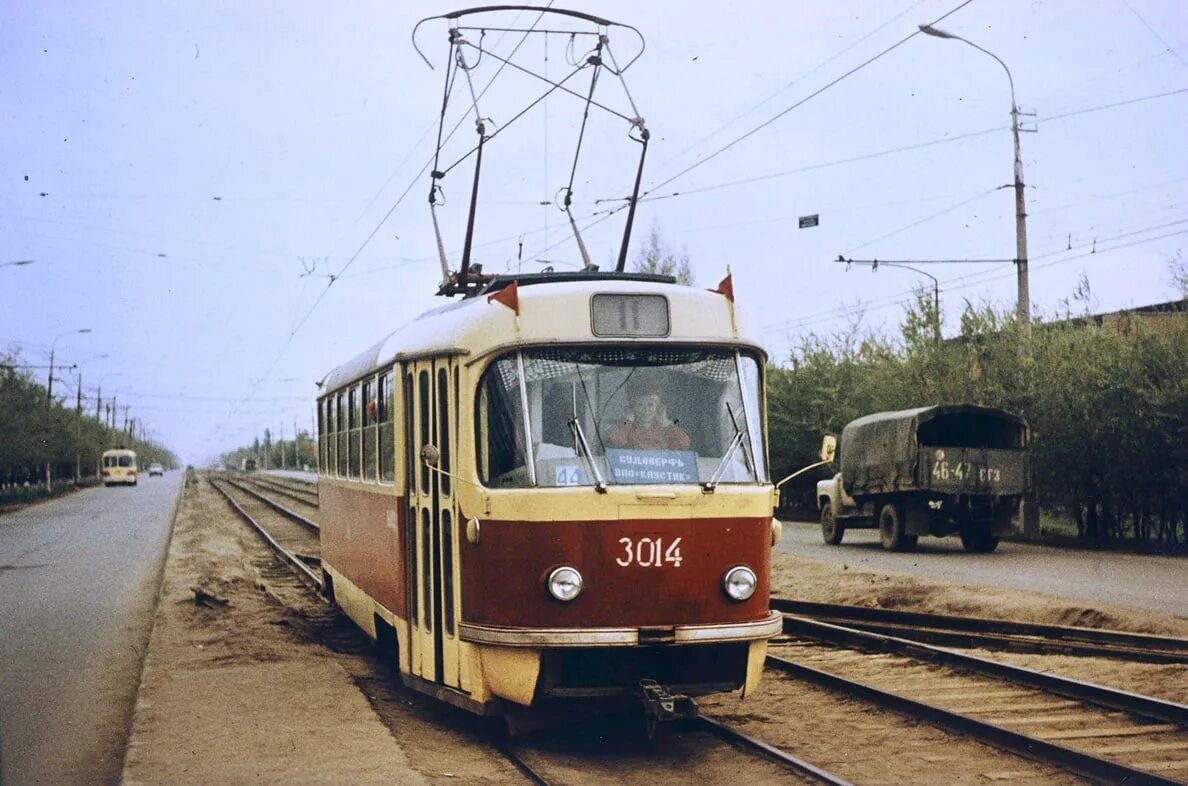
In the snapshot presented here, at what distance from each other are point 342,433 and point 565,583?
581cm

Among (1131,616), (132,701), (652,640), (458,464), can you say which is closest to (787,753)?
(652,640)

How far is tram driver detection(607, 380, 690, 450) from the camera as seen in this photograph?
7781mm

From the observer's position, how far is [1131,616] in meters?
14.5

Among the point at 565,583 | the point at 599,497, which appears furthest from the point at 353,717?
the point at 599,497

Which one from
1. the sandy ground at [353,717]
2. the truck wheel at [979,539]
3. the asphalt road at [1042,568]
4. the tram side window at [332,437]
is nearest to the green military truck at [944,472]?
the truck wheel at [979,539]

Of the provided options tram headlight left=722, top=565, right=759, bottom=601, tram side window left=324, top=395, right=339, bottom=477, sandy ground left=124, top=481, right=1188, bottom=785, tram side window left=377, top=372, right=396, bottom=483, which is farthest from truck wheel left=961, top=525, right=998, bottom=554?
tram headlight left=722, top=565, right=759, bottom=601

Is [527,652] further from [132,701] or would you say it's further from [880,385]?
[880,385]

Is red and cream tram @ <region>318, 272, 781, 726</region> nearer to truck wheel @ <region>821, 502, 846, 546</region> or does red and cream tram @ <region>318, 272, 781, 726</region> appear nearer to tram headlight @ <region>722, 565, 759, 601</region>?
tram headlight @ <region>722, 565, 759, 601</region>

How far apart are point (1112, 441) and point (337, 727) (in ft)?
68.3

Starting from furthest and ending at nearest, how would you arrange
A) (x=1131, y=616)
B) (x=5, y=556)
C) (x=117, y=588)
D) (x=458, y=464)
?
(x=5, y=556)
(x=117, y=588)
(x=1131, y=616)
(x=458, y=464)

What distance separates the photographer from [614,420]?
7789mm

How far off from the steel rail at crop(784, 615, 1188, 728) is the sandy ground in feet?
2.41

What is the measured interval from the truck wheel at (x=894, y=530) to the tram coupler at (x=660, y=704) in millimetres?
18906

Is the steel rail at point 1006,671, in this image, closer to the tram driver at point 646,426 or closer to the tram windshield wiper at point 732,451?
the tram windshield wiper at point 732,451
